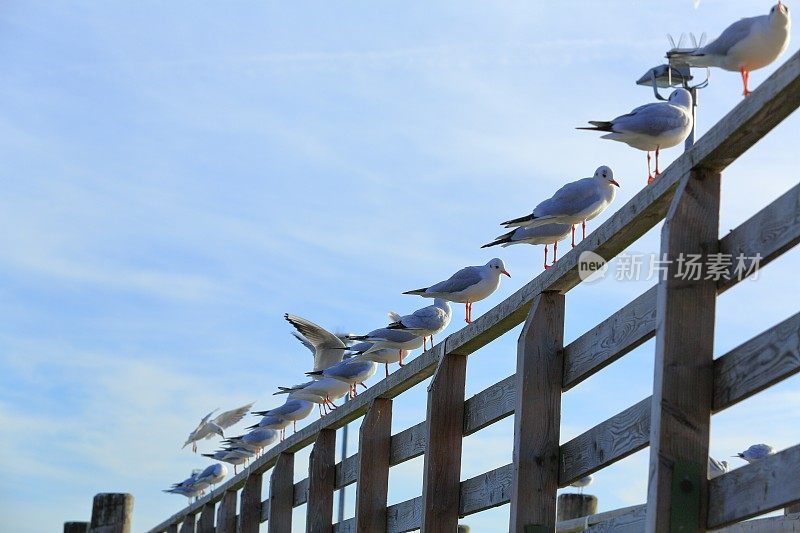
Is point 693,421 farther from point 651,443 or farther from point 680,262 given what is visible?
point 680,262

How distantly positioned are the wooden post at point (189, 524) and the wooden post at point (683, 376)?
396 inches

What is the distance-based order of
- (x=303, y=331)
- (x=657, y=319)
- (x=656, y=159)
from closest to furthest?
(x=657, y=319)
(x=656, y=159)
(x=303, y=331)

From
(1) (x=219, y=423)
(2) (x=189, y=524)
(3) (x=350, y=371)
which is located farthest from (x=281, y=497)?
(1) (x=219, y=423)

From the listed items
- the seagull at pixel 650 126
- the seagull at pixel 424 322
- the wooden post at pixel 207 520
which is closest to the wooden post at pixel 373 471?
the seagull at pixel 650 126

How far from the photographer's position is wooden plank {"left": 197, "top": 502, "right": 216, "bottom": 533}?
475 inches

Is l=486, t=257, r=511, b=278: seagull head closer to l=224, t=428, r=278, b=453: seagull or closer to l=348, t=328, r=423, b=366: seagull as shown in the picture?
l=348, t=328, r=423, b=366: seagull

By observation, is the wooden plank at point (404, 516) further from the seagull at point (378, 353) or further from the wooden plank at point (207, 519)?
the wooden plank at point (207, 519)

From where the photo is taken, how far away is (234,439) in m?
17.9

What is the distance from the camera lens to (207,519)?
39.9ft

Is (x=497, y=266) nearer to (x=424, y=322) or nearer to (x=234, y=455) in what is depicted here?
(x=424, y=322)

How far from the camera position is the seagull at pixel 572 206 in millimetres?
7637

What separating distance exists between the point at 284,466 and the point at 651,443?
5.94 metres

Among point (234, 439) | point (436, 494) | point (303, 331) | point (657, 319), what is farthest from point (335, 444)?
point (234, 439)

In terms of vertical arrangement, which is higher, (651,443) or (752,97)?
(752,97)
